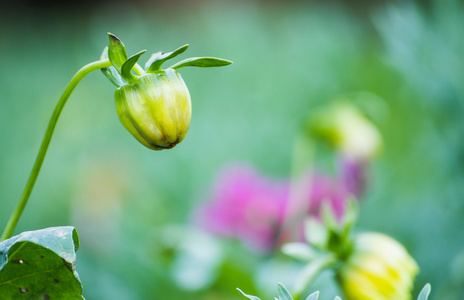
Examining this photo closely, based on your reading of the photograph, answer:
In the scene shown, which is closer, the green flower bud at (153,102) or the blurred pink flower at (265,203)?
the green flower bud at (153,102)

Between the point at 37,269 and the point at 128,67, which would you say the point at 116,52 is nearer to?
the point at 128,67

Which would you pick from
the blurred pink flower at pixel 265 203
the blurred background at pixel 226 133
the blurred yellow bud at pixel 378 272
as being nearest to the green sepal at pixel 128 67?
the blurred yellow bud at pixel 378 272

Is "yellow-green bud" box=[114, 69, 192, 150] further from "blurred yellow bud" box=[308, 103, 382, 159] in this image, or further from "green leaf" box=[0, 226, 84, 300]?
"blurred yellow bud" box=[308, 103, 382, 159]

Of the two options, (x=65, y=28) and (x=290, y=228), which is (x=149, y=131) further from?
(x=65, y=28)

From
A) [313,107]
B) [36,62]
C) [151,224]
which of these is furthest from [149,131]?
[36,62]

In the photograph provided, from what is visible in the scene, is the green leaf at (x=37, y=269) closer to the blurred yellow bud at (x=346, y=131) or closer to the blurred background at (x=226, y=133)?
the blurred background at (x=226, y=133)

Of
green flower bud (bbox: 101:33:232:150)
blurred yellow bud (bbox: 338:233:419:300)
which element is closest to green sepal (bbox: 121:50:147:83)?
green flower bud (bbox: 101:33:232:150)
